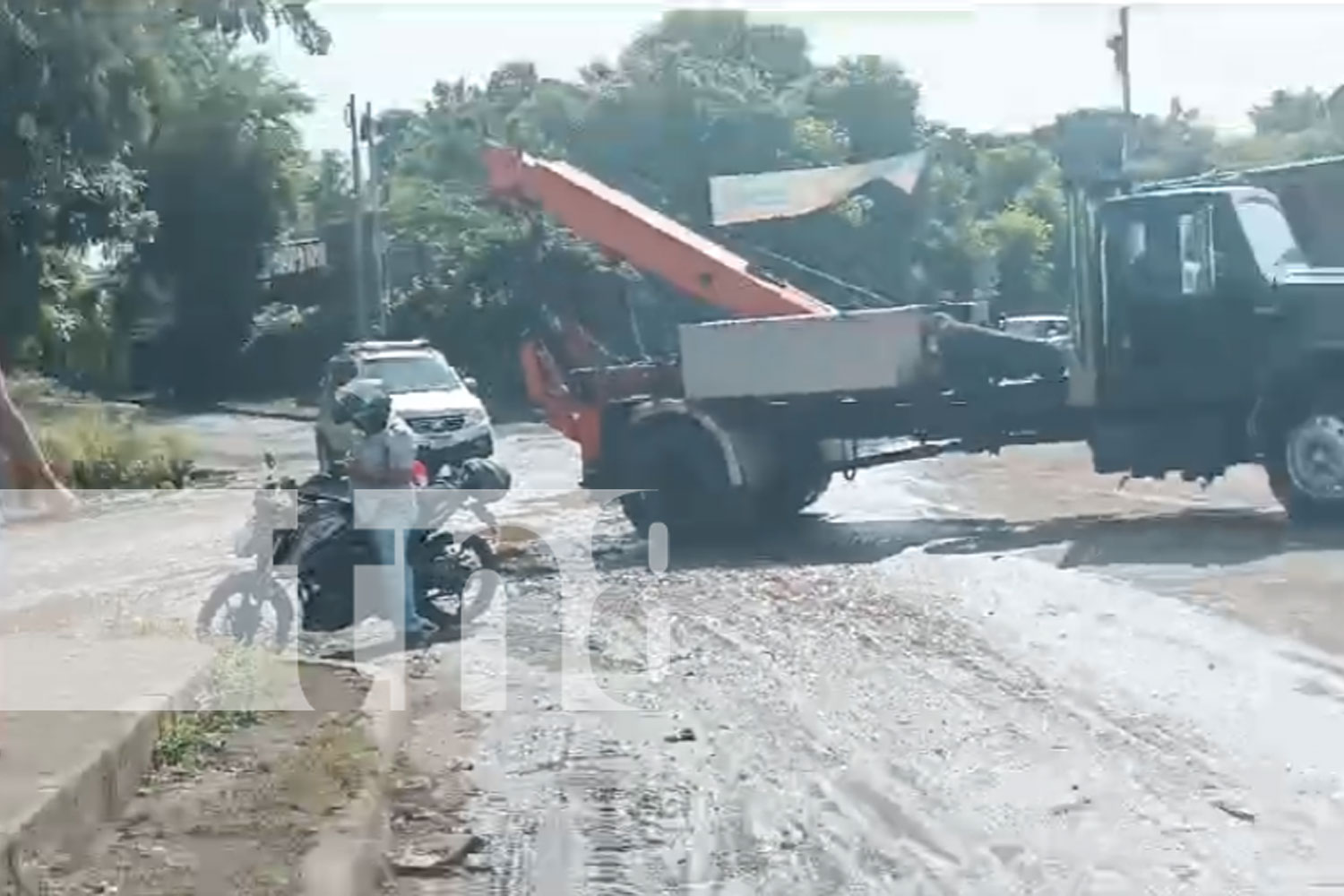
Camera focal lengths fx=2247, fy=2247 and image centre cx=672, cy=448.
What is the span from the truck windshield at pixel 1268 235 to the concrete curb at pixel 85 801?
10964 mm

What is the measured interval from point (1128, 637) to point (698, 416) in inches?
273

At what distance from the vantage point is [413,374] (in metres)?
27.3

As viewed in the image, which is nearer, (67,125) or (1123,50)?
(67,125)

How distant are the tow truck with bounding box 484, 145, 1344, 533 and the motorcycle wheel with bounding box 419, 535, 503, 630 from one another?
13.8 ft

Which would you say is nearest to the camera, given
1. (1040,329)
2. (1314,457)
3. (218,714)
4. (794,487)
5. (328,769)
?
(328,769)

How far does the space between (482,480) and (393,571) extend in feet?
6.72

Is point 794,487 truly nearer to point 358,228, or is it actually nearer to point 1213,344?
point 1213,344

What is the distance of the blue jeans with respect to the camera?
13172 millimetres

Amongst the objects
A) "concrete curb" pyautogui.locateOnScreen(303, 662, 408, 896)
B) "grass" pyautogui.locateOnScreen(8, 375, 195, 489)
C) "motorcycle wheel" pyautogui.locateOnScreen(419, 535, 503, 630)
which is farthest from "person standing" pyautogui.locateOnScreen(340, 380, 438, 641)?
"grass" pyautogui.locateOnScreen(8, 375, 195, 489)

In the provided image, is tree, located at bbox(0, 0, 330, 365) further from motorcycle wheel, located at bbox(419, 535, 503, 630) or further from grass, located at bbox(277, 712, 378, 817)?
grass, located at bbox(277, 712, 378, 817)

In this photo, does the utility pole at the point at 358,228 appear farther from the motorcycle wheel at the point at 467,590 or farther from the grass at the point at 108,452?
the motorcycle wheel at the point at 467,590

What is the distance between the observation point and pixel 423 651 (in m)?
12.8

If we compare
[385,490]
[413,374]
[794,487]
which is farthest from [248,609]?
[413,374]

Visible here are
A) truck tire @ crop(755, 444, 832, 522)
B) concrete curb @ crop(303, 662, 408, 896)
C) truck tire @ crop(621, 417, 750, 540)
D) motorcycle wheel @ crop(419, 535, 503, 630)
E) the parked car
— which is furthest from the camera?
truck tire @ crop(755, 444, 832, 522)
